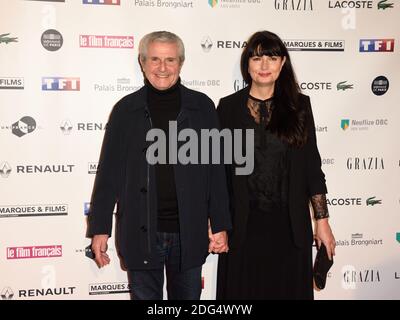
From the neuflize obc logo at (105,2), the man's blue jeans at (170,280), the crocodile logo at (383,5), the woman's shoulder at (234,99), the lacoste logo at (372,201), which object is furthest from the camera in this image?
the lacoste logo at (372,201)

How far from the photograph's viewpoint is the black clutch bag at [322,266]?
207 cm

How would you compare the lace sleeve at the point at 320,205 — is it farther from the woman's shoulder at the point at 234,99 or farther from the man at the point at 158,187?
the woman's shoulder at the point at 234,99

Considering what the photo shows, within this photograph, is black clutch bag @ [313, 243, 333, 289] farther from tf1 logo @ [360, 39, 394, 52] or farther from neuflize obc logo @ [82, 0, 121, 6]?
neuflize obc logo @ [82, 0, 121, 6]

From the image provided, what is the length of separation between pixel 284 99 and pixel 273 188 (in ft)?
1.42

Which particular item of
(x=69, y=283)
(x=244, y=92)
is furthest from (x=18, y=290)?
(x=244, y=92)

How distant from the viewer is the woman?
6.14ft

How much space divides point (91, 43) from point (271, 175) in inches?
49.6

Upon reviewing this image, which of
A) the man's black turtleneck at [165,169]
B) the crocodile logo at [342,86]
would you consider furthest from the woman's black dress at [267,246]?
the crocodile logo at [342,86]

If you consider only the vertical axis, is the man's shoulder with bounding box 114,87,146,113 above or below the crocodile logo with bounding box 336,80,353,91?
below

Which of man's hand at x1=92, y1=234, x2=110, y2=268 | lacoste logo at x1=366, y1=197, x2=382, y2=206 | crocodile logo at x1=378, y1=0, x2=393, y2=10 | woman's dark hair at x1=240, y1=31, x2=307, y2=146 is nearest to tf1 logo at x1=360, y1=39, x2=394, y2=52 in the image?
crocodile logo at x1=378, y1=0, x2=393, y2=10

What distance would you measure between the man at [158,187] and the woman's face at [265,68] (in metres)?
0.28

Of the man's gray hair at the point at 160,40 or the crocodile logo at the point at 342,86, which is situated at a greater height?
the man's gray hair at the point at 160,40

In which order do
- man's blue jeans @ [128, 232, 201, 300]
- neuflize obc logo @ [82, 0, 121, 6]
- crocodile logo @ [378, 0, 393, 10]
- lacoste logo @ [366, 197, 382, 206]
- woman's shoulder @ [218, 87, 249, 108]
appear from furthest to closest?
lacoste logo @ [366, 197, 382, 206] → crocodile logo @ [378, 0, 393, 10] → neuflize obc logo @ [82, 0, 121, 6] → woman's shoulder @ [218, 87, 249, 108] → man's blue jeans @ [128, 232, 201, 300]

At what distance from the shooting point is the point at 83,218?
2.37 meters
